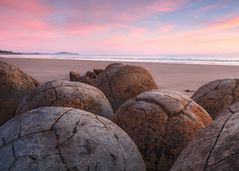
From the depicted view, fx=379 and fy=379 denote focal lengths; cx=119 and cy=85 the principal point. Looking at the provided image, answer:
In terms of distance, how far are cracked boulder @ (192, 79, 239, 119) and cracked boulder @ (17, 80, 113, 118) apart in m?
1.47

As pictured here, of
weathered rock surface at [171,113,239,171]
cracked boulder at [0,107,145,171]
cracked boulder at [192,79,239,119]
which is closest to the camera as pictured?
weathered rock surface at [171,113,239,171]

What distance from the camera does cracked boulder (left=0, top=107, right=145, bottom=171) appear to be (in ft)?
8.52

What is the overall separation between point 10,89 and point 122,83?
1.81 meters

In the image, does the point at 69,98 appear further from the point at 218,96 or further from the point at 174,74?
the point at 174,74

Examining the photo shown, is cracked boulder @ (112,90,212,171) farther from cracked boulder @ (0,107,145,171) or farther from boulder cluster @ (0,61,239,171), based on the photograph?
cracked boulder @ (0,107,145,171)

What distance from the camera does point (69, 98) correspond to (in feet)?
14.1

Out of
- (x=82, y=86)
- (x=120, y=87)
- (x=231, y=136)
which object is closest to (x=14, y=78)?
(x=120, y=87)

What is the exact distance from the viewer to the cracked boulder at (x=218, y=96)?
5129 millimetres

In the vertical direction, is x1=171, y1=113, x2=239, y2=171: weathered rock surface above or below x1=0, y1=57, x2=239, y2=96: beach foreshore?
above

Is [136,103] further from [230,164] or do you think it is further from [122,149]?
[230,164]

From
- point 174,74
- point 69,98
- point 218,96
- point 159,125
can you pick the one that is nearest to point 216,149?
point 159,125

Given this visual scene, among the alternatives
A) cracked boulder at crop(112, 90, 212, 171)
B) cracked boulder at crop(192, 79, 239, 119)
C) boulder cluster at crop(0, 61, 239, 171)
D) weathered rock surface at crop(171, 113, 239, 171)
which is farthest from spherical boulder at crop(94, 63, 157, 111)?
weathered rock surface at crop(171, 113, 239, 171)

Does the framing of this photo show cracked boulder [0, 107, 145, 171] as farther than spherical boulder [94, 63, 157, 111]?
No

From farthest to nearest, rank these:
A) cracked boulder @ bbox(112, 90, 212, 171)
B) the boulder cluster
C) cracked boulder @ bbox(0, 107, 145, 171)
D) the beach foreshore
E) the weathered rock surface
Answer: the beach foreshore → cracked boulder @ bbox(112, 90, 212, 171) → cracked boulder @ bbox(0, 107, 145, 171) → the boulder cluster → the weathered rock surface
